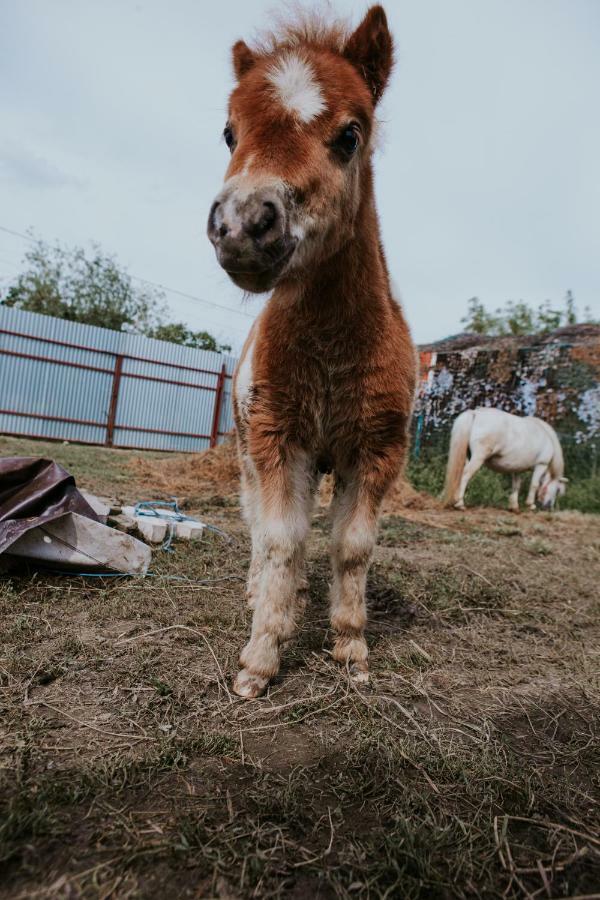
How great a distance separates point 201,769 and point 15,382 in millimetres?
15810

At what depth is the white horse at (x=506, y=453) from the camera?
32.1 feet

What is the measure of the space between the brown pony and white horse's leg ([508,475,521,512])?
8575 millimetres

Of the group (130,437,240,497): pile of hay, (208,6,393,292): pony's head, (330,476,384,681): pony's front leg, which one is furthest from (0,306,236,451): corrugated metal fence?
(330,476,384,681): pony's front leg

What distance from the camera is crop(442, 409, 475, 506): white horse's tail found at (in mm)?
9695

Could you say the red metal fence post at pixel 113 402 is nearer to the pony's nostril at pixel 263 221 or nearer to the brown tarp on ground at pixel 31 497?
the brown tarp on ground at pixel 31 497

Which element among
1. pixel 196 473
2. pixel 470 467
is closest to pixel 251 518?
pixel 196 473

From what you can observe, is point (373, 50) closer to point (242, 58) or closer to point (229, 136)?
point (242, 58)

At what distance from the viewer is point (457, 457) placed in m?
9.78

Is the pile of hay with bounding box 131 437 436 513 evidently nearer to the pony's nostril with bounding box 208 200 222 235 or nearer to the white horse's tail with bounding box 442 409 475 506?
the white horse's tail with bounding box 442 409 475 506

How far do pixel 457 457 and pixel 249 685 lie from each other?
8.26 metres

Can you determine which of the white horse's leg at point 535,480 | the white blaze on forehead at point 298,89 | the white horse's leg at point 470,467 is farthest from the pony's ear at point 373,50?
the white horse's leg at point 535,480

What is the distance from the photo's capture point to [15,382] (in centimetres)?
1510

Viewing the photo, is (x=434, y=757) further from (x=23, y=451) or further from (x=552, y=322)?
(x=552, y=322)

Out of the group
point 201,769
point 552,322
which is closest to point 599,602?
point 201,769
